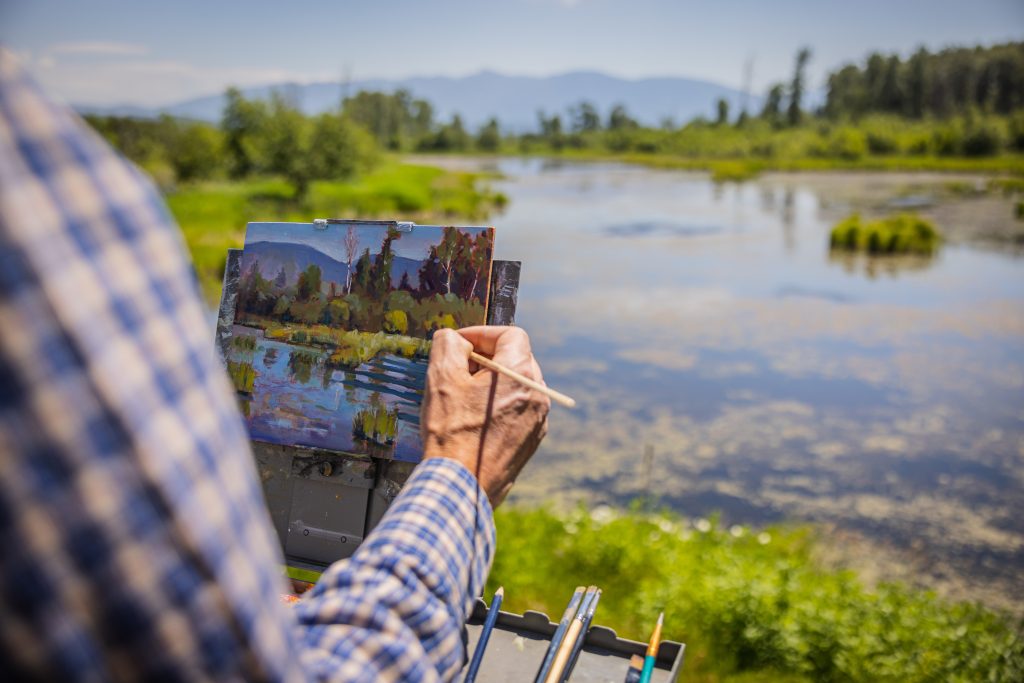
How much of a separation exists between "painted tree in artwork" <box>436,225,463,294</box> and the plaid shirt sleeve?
1202 millimetres

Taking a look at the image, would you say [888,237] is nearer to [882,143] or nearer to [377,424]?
[377,424]

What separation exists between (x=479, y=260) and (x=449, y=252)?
0.08m

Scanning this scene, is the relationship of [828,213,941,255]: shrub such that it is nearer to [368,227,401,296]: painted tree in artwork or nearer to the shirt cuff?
[368,227,401,296]: painted tree in artwork

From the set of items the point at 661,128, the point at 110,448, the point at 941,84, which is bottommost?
the point at 110,448

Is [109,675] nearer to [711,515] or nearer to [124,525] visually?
[124,525]

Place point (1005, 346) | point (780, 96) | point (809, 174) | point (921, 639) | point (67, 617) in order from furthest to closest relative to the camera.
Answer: point (780, 96), point (809, 174), point (1005, 346), point (921, 639), point (67, 617)

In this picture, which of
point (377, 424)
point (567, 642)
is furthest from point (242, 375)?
point (567, 642)

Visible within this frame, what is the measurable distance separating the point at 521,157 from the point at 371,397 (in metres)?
54.8

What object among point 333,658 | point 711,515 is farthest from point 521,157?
point 333,658

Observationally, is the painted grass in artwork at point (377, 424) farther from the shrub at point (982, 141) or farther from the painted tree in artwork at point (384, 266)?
the shrub at point (982, 141)

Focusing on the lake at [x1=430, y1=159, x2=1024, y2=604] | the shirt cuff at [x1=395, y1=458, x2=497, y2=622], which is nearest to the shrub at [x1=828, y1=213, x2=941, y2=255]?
the lake at [x1=430, y1=159, x2=1024, y2=604]

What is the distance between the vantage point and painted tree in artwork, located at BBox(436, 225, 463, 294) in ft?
5.21

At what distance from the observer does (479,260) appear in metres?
1.57

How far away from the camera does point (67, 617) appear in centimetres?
32
